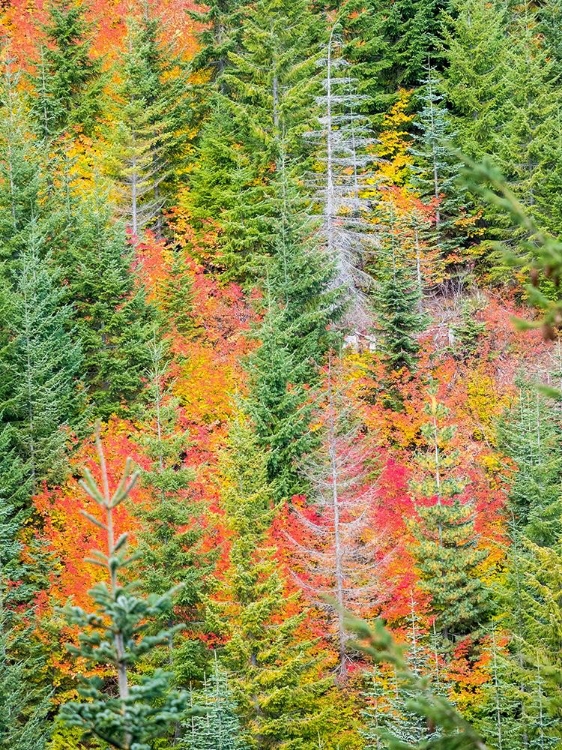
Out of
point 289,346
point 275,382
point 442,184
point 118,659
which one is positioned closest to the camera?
point 118,659

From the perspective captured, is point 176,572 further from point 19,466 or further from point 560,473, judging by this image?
point 560,473

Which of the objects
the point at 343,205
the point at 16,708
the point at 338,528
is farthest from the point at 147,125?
the point at 16,708

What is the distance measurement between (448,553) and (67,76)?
1185 inches

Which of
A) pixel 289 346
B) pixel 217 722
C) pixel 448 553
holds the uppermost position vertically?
pixel 289 346

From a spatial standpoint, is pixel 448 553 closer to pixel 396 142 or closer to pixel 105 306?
pixel 105 306

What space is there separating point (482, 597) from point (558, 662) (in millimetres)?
6241

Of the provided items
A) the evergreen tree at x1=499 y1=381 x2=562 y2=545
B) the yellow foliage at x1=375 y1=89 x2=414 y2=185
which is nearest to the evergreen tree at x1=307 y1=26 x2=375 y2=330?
the yellow foliage at x1=375 y1=89 x2=414 y2=185

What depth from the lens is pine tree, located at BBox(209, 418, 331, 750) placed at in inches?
817

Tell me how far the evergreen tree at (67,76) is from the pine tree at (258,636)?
24.9 meters

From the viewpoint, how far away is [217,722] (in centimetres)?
1956

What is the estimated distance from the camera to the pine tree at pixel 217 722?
766 inches

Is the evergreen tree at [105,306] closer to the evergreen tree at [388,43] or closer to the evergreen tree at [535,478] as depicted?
the evergreen tree at [535,478]

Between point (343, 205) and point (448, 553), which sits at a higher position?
point (343, 205)

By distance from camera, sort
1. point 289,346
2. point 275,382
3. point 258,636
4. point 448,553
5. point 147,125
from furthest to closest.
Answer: point 147,125
point 289,346
point 275,382
point 448,553
point 258,636
